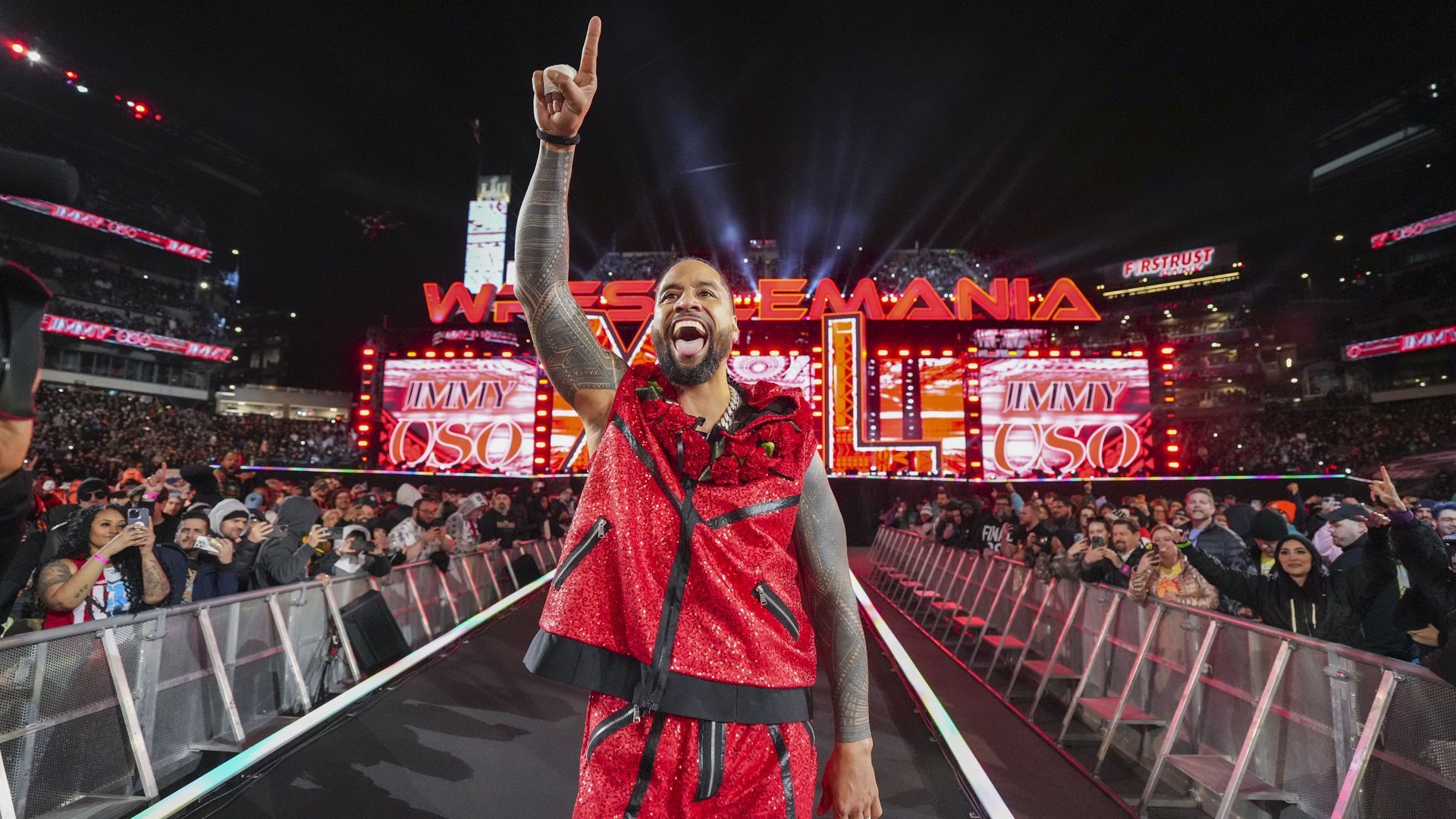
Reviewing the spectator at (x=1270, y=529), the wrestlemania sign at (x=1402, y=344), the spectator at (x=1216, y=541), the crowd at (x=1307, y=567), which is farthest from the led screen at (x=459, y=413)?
the wrestlemania sign at (x=1402, y=344)

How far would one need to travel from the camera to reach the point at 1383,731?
347 centimetres

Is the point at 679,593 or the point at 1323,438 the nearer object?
the point at 679,593

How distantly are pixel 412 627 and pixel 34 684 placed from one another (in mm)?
5002

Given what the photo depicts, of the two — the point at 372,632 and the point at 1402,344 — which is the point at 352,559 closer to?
the point at 372,632

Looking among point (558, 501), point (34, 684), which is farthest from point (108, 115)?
point (34, 684)

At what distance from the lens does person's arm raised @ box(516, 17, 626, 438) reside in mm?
1874

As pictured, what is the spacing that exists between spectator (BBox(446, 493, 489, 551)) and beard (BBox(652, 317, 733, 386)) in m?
9.87

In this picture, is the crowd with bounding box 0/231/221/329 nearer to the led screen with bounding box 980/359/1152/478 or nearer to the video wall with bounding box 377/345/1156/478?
the video wall with bounding box 377/345/1156/478

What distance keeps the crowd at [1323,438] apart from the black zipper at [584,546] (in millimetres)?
28172

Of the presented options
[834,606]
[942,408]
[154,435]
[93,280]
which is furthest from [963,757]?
[93,280]

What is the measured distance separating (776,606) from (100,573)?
5.32 m

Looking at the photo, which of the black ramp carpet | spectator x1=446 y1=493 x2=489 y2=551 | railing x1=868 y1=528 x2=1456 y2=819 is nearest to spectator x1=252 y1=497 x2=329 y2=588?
the black ramp carpet

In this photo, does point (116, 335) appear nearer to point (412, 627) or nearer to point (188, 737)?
point (412, 627)

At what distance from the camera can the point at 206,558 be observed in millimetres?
6047
